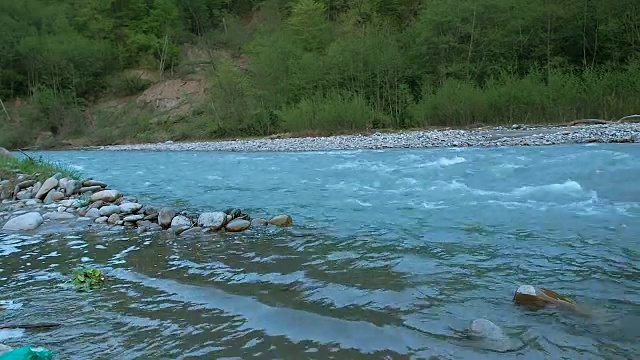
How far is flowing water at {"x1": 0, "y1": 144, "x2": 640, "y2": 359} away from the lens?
3168mm

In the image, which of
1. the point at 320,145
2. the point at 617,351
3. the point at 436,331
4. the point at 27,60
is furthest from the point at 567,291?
the point at 27,60

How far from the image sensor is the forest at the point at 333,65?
22.9 m

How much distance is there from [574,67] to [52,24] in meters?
43.3

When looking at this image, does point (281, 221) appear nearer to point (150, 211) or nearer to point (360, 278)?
point (150, 211)

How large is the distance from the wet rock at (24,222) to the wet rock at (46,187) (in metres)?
2.15

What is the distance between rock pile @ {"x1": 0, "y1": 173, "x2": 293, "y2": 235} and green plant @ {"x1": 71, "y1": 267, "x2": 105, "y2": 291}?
198 centimetres

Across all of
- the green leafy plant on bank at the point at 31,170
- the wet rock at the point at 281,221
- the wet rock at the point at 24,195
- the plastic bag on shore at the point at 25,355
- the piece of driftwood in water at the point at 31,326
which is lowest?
the wet rock at the point at 24,195

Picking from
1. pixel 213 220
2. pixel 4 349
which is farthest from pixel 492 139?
pixel 4 349

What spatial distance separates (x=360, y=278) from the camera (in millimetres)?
4445

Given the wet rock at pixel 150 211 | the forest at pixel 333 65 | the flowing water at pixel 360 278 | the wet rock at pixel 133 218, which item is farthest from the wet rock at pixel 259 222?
the forest at pixel 333 65

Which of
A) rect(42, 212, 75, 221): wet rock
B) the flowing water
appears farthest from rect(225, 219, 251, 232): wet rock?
rect(42, 212, 75, 221): wet rock

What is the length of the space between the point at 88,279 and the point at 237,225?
7.76 feet

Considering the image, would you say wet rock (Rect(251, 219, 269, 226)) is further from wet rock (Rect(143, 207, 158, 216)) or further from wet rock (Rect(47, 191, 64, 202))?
wet rock (Rect(47, 191, 64, 202))

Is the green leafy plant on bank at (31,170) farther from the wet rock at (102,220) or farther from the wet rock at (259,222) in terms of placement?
the wet rock at (259,222)
